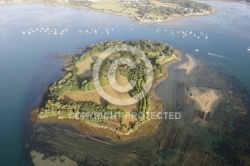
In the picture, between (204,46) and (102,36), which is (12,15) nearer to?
(102,36)

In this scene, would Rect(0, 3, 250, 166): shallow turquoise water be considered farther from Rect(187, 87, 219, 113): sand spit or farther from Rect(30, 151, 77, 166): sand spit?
Rect(187, 87, 219, 113): sand spit

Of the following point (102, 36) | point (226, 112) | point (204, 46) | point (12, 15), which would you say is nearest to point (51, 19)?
point (12, 15)

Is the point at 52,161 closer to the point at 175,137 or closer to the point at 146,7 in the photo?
the point at 175,137

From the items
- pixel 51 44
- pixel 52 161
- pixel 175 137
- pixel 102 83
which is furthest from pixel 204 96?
pixel 51 44

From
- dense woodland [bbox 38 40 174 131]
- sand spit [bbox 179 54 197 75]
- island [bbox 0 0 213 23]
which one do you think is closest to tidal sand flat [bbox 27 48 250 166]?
dense woodland [bbox 38 40 174 131]

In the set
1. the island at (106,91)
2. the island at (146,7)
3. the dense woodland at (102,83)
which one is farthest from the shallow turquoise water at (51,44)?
the island at (146,7)

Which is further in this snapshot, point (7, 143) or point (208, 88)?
point (208, 88)

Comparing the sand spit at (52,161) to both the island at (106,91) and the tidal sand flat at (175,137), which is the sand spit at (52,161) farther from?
the island at (106,91)

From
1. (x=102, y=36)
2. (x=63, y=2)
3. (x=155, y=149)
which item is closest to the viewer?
(x=155, y=149)
